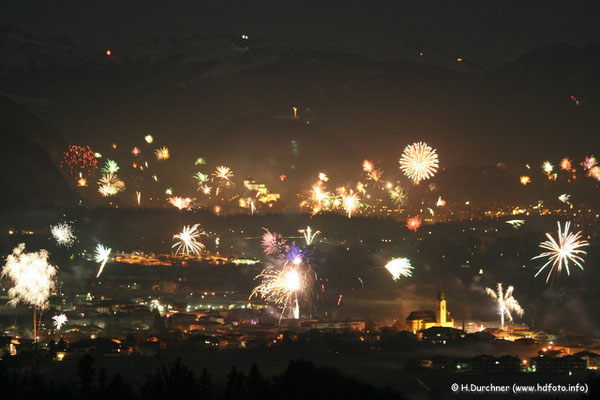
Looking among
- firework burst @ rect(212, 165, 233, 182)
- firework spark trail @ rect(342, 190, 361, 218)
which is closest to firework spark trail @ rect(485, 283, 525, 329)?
firework spark trail @ rect(342, 190, 361, 218)

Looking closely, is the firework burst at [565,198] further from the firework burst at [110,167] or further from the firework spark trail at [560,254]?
the firework burst at [110,167]

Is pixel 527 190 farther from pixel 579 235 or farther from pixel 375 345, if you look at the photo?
pixel 375 345

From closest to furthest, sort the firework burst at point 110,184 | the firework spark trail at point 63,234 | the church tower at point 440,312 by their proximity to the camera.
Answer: the church tower at point 440,312 < the firework spark trail at point 63,234 < the firework burst at point 110,184

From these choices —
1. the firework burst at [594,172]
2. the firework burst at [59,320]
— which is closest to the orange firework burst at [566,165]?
the firework burst at [594,172]

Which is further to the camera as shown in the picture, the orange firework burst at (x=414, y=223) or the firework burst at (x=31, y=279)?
the orange firework burst at (x=414, y=223)

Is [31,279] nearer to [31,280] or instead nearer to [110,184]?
[31,280]

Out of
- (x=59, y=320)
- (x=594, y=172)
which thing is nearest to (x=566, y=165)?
(x=594, y=172)

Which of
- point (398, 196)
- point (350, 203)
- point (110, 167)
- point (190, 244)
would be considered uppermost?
point (110, 167)
